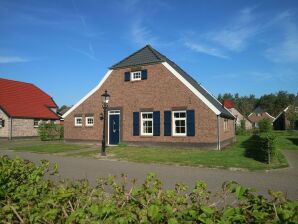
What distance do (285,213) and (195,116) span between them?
16378 mm

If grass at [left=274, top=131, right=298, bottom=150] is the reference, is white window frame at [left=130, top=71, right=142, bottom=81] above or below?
above

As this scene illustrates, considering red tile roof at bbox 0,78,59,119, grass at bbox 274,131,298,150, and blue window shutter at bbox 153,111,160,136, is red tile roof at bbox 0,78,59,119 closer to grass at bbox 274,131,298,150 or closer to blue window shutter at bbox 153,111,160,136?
blue window shutter at bbox 153,111,160,136

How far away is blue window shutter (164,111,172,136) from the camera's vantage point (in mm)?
18839

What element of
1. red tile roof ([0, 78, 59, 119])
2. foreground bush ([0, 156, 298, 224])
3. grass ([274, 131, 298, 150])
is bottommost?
grass ([274, 131, 298, 150])

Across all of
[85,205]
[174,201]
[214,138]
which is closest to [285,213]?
[174,201]

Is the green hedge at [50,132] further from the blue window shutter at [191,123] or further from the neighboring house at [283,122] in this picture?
the neighboring house at [283,122]

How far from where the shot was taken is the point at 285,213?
5.92 feet

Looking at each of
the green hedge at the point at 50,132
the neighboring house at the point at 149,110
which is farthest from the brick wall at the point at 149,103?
the green hedge at the point at 50,132

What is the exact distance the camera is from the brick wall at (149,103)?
58.5ft

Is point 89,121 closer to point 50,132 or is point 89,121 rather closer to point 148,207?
point 50,132

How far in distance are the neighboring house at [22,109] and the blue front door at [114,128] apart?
51.2ft

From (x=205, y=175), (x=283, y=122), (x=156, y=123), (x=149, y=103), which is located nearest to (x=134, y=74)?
(x=149, y=103)

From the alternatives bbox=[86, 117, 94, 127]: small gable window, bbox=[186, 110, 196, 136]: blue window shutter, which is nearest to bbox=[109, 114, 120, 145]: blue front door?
bbox=[86, 117, 94, 127]: small gable window

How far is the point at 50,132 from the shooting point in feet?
96.8
